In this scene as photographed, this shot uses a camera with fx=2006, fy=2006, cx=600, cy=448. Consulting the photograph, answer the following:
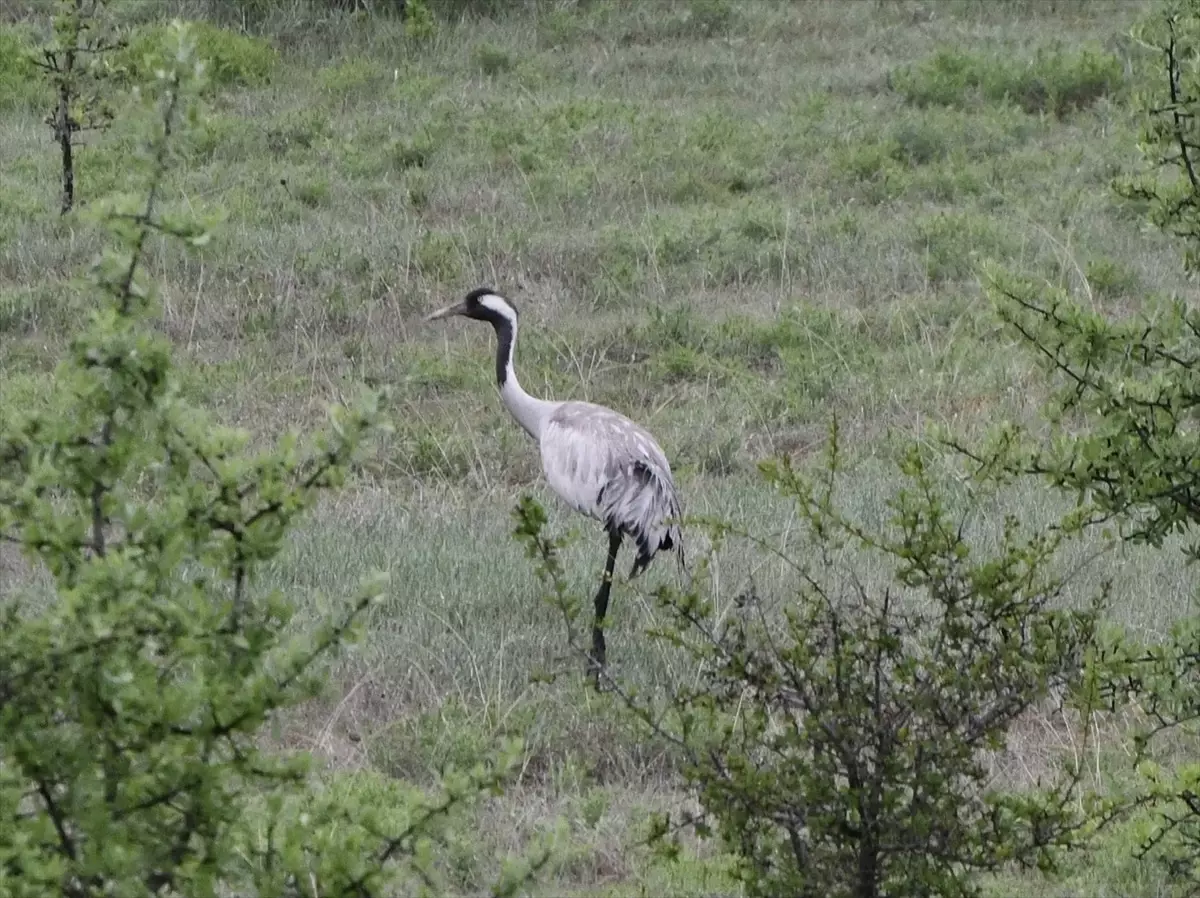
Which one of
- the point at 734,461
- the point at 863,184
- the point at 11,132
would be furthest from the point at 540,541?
the point at 11,132

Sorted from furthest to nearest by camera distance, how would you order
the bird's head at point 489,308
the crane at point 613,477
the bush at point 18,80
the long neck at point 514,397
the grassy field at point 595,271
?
the bush at point 18,80, the bird's head at point 489,308, the long neck at point 514,397, the crane at point 613,477, the grassy field at point 595,271

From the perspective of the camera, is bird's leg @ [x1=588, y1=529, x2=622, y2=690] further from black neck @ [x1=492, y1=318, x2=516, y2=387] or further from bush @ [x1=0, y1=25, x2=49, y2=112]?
bush @ [x1=0, y1=25, x2=49, y2=112]

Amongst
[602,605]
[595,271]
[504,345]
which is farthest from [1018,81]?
[602,605]

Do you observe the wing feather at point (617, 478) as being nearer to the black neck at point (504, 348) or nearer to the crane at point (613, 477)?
the crane at point (613, 477)

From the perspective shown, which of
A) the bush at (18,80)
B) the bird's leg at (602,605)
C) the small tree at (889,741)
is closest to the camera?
the small tree at (889,741)

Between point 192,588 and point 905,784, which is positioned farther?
point 905,784

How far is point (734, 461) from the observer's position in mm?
9547

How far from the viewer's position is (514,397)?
8.39 m

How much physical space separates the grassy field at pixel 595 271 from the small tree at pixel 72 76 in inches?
14.2

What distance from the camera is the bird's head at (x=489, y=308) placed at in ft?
28.2

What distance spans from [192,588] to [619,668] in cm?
376

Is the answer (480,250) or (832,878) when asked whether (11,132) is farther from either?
(832,878)

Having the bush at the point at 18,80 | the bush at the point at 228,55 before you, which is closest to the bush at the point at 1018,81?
the bush at the point at 228,55

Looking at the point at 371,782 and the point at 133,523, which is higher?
the point at 133,523
